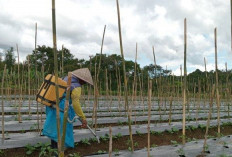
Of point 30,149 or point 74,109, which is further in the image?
point 30,149

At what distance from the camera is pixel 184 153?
2.78m

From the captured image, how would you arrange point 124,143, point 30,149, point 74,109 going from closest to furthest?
1. point 74,109
2. point 30,149
3. point 124,143

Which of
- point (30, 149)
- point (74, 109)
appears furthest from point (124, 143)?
point (30, 149)

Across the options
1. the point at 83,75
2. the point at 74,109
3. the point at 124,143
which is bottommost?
the point at 124,143

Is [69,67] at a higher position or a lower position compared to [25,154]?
higher

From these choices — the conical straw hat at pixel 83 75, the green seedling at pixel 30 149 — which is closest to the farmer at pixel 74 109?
the conical straw hat at pixel 83 75

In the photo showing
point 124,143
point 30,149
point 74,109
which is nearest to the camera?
point 74,109

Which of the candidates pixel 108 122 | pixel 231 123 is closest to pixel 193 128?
pixel 231 123

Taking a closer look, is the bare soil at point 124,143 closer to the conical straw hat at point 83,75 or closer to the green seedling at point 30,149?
the green seedling at point 30,149

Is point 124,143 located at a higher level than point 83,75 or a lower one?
lower

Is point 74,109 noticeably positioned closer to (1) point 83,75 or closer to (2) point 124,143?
(1) point 83,75

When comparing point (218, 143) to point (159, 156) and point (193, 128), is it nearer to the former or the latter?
point (159, 156)

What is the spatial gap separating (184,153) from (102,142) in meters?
1.24

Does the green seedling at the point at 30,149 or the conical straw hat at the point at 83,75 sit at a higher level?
the conical straw hat at the point at 83,75
